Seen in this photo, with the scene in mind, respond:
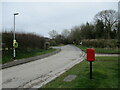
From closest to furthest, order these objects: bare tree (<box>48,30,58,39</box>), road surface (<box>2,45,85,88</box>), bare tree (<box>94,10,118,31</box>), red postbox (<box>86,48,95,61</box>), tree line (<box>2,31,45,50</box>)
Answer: red postbox (<box>86,48,95,61</box>), road surface (<box>2,45,85,88</box>), tree line (<box>2,31,45,50</box>), bare tree (<box>94,10,118,31</box>), bare tree (<box>48,30,58,39</box>)

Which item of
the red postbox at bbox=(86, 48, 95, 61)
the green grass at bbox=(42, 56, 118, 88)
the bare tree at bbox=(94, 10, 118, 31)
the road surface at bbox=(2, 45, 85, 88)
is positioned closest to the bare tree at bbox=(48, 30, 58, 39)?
the bare tree at bbox=(94, 10, 118, 31)

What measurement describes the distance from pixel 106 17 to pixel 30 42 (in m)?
37.6

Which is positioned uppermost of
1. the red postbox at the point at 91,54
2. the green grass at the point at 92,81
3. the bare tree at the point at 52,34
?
the bare tree at the point at 52,34

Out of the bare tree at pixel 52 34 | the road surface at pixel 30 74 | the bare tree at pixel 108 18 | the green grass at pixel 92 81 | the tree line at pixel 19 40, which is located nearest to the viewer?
the green grass at pixel 92 81

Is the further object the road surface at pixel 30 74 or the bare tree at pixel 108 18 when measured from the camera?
the bare tree at pixel 108 18

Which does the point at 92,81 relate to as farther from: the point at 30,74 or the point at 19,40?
the point at 19,40

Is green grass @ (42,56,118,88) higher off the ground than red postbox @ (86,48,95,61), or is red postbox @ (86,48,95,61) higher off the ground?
red postbox @ (86,48,95,61)

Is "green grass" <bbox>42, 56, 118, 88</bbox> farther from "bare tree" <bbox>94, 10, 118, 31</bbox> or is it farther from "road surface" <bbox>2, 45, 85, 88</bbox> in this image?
"bare tree" <bbox>94, 10, 118, 31</bbox>

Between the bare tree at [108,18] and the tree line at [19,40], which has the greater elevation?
the bare tree at [108,18]

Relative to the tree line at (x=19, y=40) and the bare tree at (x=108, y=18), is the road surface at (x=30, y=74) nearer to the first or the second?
the tree line at (x=19, y=40)

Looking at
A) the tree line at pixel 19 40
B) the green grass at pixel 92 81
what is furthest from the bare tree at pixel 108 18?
the green grass at pixel 92 81

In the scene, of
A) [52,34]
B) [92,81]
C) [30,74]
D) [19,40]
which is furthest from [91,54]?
[52,34]

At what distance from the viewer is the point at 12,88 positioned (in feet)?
21.3

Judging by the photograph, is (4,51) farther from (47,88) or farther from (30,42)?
(47,88)
